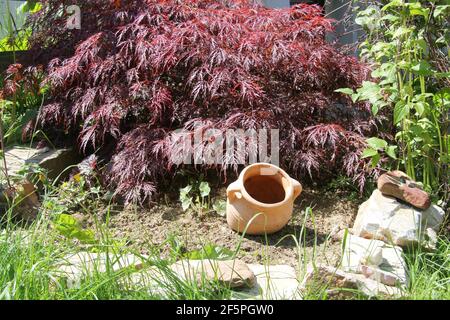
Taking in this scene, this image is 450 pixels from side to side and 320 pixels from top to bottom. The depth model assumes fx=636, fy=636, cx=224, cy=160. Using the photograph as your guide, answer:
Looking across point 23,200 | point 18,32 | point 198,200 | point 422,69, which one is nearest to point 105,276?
point 198,200

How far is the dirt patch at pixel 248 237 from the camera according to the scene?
3.41 m

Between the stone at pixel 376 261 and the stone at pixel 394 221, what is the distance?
0.34ft

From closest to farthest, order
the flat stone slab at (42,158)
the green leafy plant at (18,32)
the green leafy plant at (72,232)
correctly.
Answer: the green leafy plant at (72,232) < the flat stone slab at (42,158) < the green leafy plant at (18,32)

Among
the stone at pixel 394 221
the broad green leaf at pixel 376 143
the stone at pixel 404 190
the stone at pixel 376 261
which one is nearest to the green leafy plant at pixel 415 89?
the broad green leaf at pixel 376 143

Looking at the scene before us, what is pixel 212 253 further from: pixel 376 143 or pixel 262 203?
pixel 376 143

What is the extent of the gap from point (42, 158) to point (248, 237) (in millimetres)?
1615

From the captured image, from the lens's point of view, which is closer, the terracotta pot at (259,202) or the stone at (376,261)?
the stone at (376,261)

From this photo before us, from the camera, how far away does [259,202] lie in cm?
351

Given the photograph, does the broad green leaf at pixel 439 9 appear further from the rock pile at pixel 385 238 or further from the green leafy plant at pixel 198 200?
the green leafy plant at pixel 198 200

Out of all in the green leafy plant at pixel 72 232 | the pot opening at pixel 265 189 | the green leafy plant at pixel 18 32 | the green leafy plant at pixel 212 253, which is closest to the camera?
the green leafy plant at pixel 212 253

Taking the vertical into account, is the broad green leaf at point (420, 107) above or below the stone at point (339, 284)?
above

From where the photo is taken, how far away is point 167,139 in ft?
12.5

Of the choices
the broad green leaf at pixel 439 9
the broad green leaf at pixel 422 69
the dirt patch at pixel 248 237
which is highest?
the broad green leaf at pixel 439 9

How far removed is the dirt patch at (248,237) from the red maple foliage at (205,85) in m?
0.15
